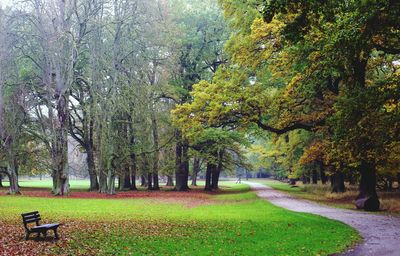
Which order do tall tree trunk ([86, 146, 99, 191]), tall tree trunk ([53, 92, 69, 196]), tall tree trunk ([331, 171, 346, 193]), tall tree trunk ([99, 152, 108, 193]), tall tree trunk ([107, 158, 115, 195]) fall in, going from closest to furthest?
1. tall tree trunk ([53, 92, 69, 196])
2. tall tree trunk ([331, 171, 346, 193])
3. tall tree trunk ([107, 158, 115, 195])
4. tall tree trunk ([99, 152, 108, 193])
5. tall tree trunk ([86, 146, 99, 191])

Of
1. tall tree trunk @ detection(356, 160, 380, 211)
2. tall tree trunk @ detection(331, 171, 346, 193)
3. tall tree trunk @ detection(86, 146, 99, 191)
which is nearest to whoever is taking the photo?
tall tree trunk @ detection(356, 160, 380, 211)

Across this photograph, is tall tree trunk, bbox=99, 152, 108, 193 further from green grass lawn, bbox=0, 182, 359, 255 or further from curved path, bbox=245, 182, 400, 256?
curved path, bbox=245, 182, 400, 256

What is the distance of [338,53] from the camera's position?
14.2m

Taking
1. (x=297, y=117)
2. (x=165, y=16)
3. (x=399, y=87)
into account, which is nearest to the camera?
(x=399, y=87)

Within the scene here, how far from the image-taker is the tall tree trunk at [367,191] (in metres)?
22.1

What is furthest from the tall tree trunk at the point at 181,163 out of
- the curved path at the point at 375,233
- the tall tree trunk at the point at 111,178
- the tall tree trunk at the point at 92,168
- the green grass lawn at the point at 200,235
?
the curved path at the point at 375,233

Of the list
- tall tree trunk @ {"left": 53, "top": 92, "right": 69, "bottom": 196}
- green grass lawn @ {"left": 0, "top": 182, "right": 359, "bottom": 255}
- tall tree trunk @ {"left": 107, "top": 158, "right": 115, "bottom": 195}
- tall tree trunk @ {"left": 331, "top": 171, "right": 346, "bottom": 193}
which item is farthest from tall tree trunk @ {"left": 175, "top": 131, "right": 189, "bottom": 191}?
green grass lawn @ {"left": 0, "top": 182, "right": 359, "bottom": 255}

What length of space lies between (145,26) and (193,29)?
31.4 ft

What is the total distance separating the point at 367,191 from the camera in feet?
74.7

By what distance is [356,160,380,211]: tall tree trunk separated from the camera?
22.1 meters

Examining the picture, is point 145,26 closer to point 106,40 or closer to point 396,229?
point 106,40

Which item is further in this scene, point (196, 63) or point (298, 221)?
point (196, 63)

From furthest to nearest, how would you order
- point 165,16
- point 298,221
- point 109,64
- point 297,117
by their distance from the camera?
point 165,16, point 109,64, point 297,117, point 298,221

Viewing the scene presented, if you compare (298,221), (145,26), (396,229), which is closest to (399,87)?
(396,229)
